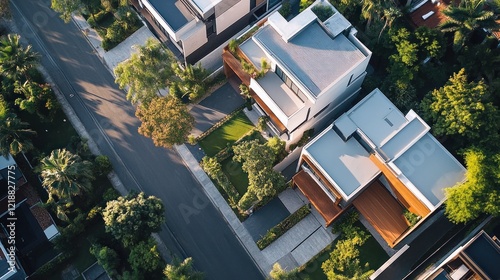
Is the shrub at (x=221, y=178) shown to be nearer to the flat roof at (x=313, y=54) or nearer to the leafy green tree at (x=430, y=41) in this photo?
the flat roof at (x=313, y=54)

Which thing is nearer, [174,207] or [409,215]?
[409,215]

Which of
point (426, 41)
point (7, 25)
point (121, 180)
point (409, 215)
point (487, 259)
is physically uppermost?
point (7, 25)

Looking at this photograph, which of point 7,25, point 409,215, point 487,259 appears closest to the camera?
point 487,259

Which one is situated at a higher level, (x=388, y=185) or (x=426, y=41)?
(x=426, y=41)

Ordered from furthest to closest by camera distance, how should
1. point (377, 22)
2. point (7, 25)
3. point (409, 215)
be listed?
point (7, 25)
point (377, 22)
point (409, 215)

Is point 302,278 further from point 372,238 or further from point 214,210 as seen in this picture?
point 214,210

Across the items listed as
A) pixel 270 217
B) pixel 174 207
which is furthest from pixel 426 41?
pixel 174 207
